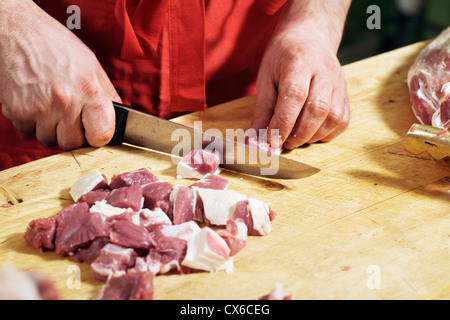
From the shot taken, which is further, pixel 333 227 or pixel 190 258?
pixel 333 227

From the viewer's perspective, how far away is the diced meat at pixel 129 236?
5.01 ft

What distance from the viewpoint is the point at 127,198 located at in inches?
66.8

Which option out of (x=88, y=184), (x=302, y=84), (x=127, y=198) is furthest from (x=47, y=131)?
(x=302, y=84)

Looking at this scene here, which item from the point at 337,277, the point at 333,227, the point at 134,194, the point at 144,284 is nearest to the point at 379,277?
the point at 337,277

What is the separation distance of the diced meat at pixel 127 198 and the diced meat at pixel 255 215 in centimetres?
34

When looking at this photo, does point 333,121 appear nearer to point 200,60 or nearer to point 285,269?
point 200,60

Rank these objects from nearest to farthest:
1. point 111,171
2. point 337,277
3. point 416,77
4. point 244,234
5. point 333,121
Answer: point 337,277 < point 244,234 < point 111,171 < point 333,121 < point 416,77

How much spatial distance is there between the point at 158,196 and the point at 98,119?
47 cm

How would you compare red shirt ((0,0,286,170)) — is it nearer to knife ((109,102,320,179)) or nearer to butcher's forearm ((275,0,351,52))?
butcher's forearm ((275,0,351,52))

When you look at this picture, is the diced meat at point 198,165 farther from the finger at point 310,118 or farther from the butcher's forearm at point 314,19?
the butcher's forearm at point 314,19

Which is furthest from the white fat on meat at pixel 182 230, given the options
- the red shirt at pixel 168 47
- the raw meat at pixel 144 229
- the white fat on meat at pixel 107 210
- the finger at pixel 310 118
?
the red shirt at pixel 168 47

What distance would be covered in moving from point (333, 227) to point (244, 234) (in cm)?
31
